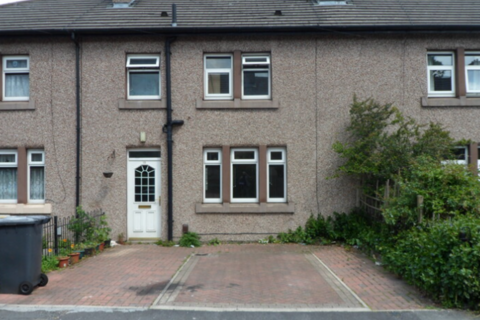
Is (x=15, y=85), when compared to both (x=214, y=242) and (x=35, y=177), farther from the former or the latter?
(x=214, y=242)

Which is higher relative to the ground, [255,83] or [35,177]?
[255,83]

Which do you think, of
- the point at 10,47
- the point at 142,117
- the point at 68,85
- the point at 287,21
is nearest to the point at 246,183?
the point at 142,117

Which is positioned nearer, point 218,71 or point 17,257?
point 17,257

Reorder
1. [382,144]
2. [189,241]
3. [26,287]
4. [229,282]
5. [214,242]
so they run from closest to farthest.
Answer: [26,287], [229,282], [382,144], [189,241], [214,242]

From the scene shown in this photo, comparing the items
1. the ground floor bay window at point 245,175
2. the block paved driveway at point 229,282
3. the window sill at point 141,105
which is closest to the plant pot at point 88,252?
the block paved driveway at point 229,282

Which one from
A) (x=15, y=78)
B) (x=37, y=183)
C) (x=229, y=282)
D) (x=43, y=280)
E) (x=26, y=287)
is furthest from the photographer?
(x=15, y=78)

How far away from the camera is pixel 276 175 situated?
11.5 meters

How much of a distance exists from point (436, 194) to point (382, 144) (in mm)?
2468

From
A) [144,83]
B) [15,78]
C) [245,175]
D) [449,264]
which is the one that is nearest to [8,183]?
[15,78]

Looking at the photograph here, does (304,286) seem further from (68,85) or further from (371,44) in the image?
(68,85)

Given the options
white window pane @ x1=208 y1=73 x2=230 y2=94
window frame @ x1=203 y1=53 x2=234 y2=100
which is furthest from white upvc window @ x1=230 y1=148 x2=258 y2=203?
white window pane @ x1=208 y1=73 x2=230 y2=94

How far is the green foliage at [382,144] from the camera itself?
977 centimetres

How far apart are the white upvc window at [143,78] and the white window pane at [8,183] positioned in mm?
3796

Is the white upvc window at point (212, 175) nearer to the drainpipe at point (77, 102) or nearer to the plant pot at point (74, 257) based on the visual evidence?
Result: the drainpipe at point (77, 102)
